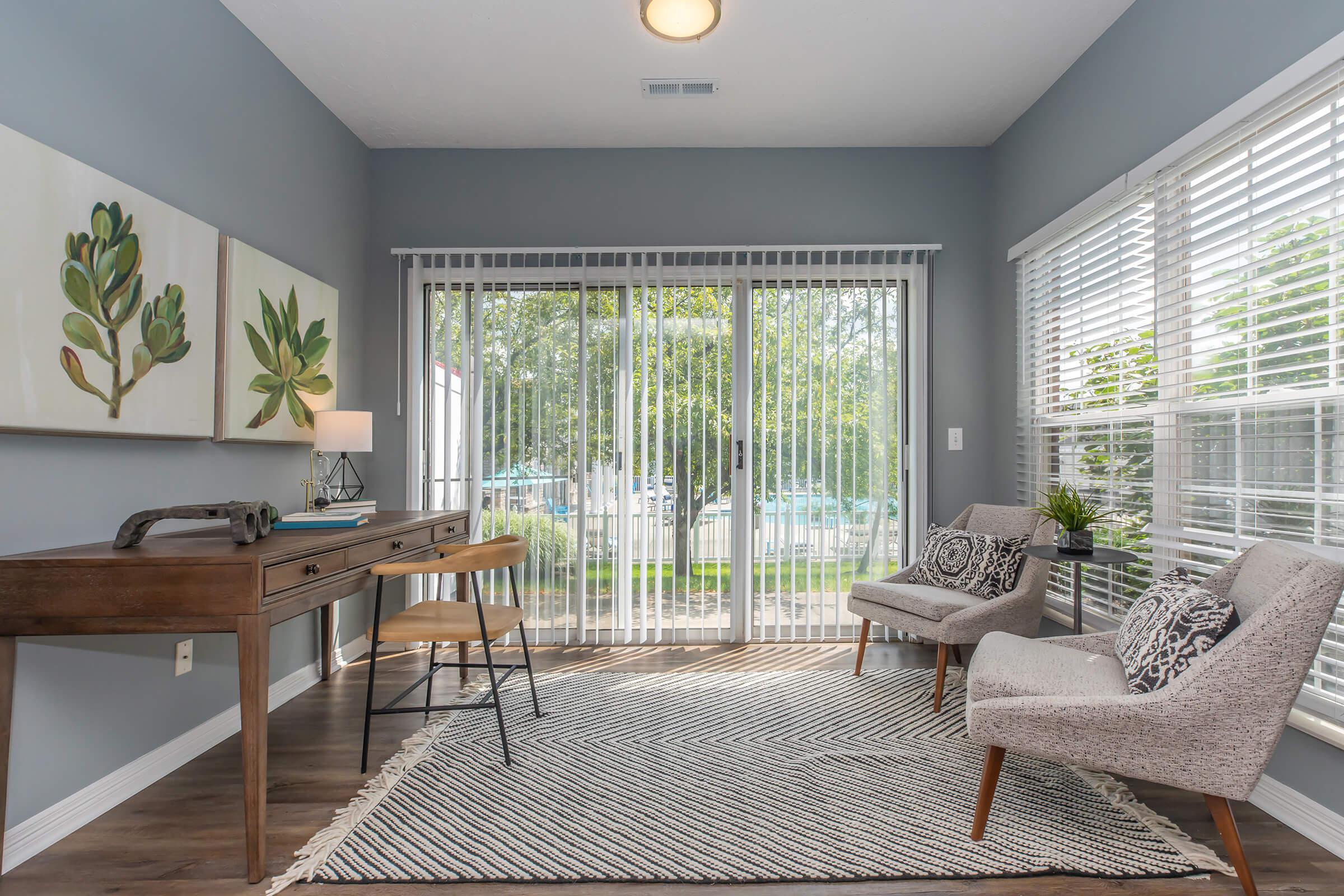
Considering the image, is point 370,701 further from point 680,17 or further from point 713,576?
point 680,17

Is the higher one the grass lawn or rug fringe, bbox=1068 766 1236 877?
the grass lawn

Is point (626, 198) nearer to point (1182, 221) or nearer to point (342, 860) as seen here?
point (1182, 221)

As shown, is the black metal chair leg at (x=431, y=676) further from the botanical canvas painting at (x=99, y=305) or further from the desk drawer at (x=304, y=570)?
the botanical canvas painting at (x=99, y=305)

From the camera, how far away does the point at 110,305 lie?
192cm

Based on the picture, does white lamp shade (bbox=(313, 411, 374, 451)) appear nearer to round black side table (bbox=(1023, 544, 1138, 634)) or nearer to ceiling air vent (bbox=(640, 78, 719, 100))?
ceiling air vent (bbox=(640, 78, 719, 100))

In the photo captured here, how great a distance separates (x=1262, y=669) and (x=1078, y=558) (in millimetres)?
792

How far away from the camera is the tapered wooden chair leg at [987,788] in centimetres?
171

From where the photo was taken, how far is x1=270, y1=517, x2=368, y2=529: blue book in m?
2.31

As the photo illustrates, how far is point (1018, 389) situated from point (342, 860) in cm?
337

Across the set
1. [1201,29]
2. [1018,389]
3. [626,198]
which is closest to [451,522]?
[626,198]

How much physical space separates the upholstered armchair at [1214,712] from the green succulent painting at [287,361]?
2740mm

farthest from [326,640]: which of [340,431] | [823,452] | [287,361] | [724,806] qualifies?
[823,452]

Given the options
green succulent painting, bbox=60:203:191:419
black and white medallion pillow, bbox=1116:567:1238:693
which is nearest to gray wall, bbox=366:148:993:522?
green succulent painting, bbox=60:203:191:419

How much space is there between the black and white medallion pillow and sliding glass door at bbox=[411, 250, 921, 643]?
69.2 inches
